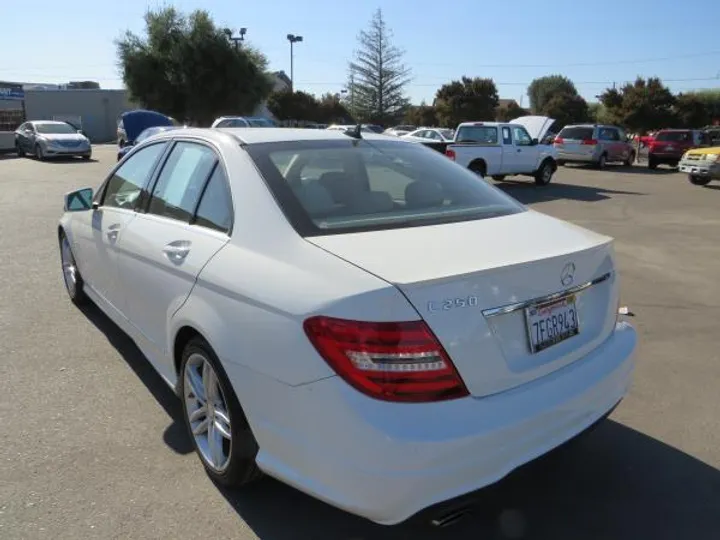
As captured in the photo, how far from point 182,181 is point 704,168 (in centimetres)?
1902

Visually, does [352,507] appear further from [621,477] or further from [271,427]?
[621,477]

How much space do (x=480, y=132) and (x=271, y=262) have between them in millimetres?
15812

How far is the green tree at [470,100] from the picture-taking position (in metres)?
58.7

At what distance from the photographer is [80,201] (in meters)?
4.58

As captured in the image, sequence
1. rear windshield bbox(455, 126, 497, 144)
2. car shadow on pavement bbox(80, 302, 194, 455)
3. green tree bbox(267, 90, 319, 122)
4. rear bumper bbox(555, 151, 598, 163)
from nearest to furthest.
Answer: car shadow on pavement bbox(80, 302, 194, 455), rear windshield bbox(455, 126, 497, 144), rear bumper bbox(555, 151, 598, 163), green tree bbox(267, 90, 319, 122)

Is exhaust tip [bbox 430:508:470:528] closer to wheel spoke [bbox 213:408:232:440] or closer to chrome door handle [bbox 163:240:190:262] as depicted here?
wheel spoke [bbox 213:408:232:440]

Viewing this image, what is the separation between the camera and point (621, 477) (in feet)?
10.0

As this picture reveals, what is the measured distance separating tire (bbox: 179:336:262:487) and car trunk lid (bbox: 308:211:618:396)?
0.78 m

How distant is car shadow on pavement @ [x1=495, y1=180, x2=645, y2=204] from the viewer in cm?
1573

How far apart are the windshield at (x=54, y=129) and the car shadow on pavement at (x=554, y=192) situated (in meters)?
18.8

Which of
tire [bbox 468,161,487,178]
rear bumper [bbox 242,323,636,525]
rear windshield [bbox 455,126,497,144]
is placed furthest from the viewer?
rear windshield [bbox 455,126,497,144]

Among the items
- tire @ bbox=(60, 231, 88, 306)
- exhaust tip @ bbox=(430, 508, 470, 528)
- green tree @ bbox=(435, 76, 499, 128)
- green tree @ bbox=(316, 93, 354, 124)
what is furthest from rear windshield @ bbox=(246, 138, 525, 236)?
green tree @ bbox=(316, 93, 354, 124)

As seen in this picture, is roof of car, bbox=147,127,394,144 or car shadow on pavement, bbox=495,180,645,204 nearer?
roof of car, bbox=147,127,394,144

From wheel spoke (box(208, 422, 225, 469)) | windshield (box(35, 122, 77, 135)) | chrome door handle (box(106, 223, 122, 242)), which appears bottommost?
wheel spoke (box(208, 422, 225, 469))
